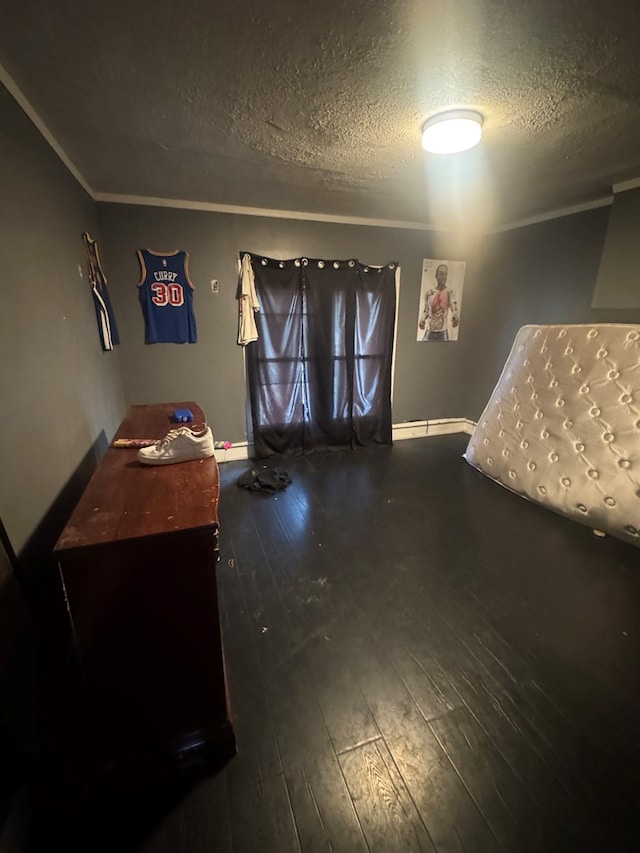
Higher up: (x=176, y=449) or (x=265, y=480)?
(x=176, y=449)

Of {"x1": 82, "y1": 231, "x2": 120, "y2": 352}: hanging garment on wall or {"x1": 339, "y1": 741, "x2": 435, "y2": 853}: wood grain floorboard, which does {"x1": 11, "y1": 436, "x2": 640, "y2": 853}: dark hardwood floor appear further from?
{"x1": 82, "y1": 231, "x2": 120, "y2": 352}: hanging garment on wall

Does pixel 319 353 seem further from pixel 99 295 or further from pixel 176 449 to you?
pixel 176 449

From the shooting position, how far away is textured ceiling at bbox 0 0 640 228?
105 cm

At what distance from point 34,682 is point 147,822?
59 cm

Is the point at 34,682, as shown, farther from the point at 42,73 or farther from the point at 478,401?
the point at 478,401

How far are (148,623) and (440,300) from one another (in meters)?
3.99

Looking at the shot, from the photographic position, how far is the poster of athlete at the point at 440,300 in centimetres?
384

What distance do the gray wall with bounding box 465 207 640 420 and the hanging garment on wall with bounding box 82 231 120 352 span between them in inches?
146

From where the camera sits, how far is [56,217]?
1.77 m

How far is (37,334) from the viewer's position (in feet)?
4.71

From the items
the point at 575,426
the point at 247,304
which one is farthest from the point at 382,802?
the point at 247,304

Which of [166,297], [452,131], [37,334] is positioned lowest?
[37,334]

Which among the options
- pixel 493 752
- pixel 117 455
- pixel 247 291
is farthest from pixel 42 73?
pixel 493 752

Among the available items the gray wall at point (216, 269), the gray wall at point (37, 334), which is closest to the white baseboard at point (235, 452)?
the gray wall at point (216, 269)
